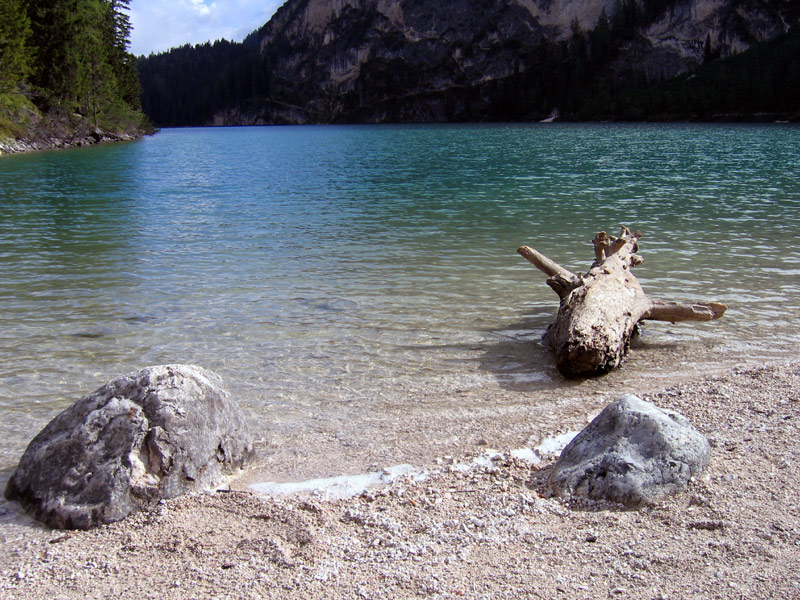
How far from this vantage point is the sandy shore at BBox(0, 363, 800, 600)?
10.1 feet

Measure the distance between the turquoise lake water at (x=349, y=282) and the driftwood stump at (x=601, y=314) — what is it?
0.29 metres

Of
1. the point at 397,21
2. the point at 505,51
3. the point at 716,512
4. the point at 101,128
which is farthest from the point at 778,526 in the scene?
the point at 397,21

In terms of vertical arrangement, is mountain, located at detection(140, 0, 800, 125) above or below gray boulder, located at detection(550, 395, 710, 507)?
above

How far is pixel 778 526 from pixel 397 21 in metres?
189


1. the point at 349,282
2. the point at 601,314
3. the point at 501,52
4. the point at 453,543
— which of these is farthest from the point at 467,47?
the point at 453,543

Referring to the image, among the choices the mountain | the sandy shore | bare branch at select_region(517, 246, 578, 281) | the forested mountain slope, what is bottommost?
the sandy shore

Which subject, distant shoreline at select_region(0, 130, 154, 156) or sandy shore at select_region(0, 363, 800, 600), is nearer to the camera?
sandy shore at select_region(0, 363, 800, 600)

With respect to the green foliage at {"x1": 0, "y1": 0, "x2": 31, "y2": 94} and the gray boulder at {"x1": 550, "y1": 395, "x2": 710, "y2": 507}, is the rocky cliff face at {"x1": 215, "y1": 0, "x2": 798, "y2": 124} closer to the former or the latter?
the green foliage at {"x1": 0, "y1": 0, "x2": 31, "y2": 94}

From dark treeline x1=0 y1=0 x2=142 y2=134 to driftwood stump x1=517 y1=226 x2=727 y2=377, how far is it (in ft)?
162

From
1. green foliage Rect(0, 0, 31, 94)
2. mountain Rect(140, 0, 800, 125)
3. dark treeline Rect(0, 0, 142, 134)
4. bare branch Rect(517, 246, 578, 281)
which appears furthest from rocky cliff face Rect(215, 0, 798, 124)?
bare branch Rect(517, 246, 578, 281)

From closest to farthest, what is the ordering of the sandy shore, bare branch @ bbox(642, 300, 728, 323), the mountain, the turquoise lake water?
the sandy shore → the turquoise lake water → bare branch @ bbox(642, 300, 728, 323) → the mountain

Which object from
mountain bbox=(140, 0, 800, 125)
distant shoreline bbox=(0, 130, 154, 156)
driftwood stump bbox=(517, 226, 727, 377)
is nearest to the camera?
Answer: driftwood stump bbox=(517, 226, 727, 377)

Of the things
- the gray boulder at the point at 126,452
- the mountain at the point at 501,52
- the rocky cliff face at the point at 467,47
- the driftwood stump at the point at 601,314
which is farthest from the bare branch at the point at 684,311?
the rocky cliff face at the point at 467,47

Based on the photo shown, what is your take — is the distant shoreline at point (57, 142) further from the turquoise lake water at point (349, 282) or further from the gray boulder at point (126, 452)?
the gray boulder at point (126, 452)
